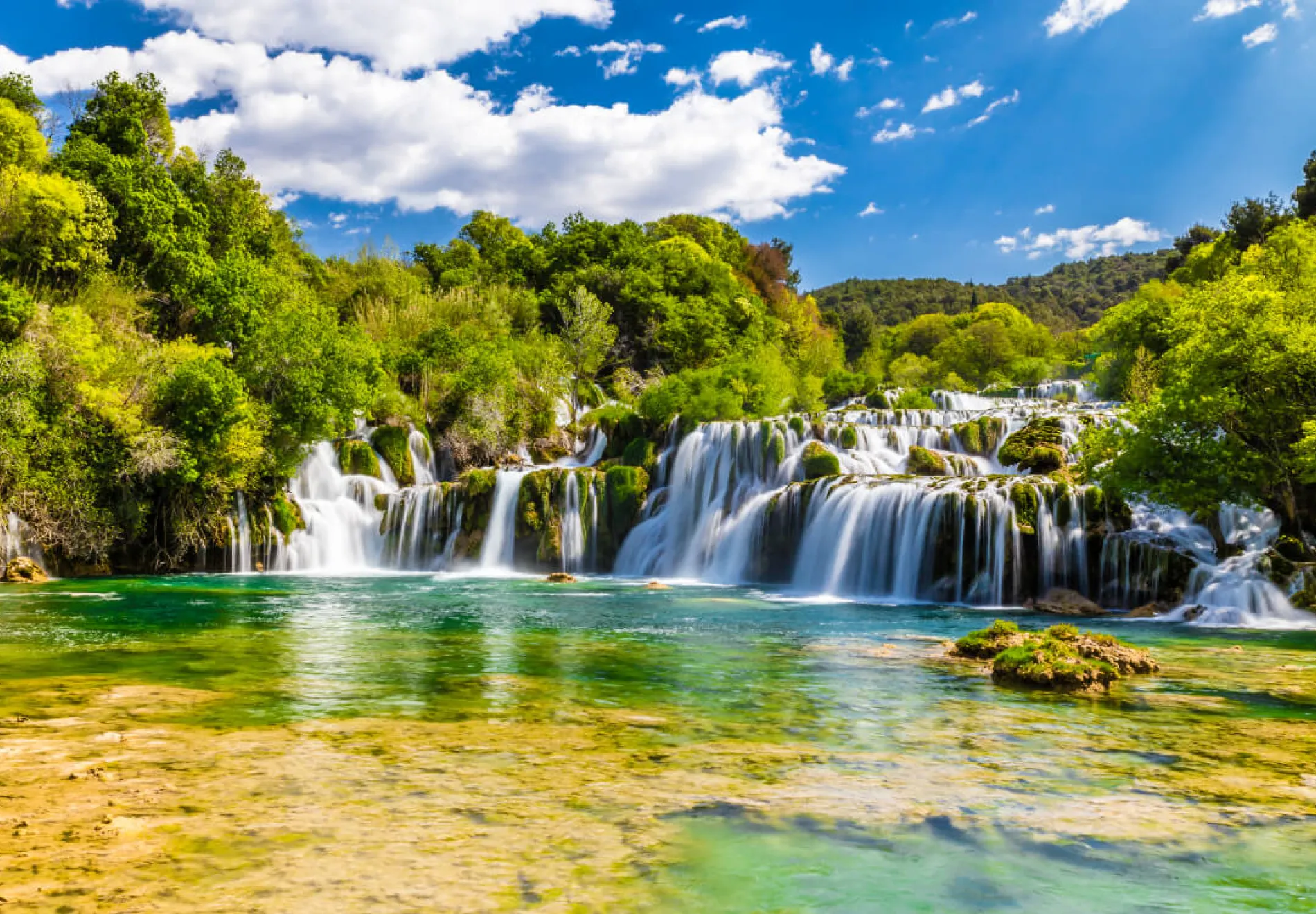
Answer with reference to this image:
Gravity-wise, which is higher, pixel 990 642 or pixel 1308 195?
pixel 1308 195

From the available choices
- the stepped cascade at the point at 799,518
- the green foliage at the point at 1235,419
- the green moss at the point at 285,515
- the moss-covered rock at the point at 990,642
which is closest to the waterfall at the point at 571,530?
the stepped cascade at the point at 799,518

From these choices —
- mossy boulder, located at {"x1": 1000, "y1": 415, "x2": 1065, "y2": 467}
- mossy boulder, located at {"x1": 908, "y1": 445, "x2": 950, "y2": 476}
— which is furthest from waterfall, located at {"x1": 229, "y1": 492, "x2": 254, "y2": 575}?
mossy boulder, located at {"x1": 1000, "y1": 415, "x2": 1065, "y2": 467}

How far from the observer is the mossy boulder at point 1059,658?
1050 cm

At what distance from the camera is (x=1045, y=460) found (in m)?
27.9

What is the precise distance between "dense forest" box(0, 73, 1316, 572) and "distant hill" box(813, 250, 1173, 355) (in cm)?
5388

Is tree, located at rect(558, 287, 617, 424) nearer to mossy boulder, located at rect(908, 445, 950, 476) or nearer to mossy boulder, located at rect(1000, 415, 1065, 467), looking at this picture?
mossy boulder, located at rect(908, 445, 950, 476)

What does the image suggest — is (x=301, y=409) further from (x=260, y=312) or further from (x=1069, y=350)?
(x=1069, y=350)

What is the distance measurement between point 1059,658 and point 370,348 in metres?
28.9

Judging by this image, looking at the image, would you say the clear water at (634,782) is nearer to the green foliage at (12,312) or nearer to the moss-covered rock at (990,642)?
the moss-covered rock at (990,642)

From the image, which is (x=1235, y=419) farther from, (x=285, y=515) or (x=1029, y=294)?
(x=1029, y=294)

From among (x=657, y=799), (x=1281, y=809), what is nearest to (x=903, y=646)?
Result: (x=1281, y=809)

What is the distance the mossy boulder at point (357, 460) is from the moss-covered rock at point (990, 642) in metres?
26.7

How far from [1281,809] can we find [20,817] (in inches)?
319

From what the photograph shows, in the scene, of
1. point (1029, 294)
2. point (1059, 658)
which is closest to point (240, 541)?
point (1059, 658)
